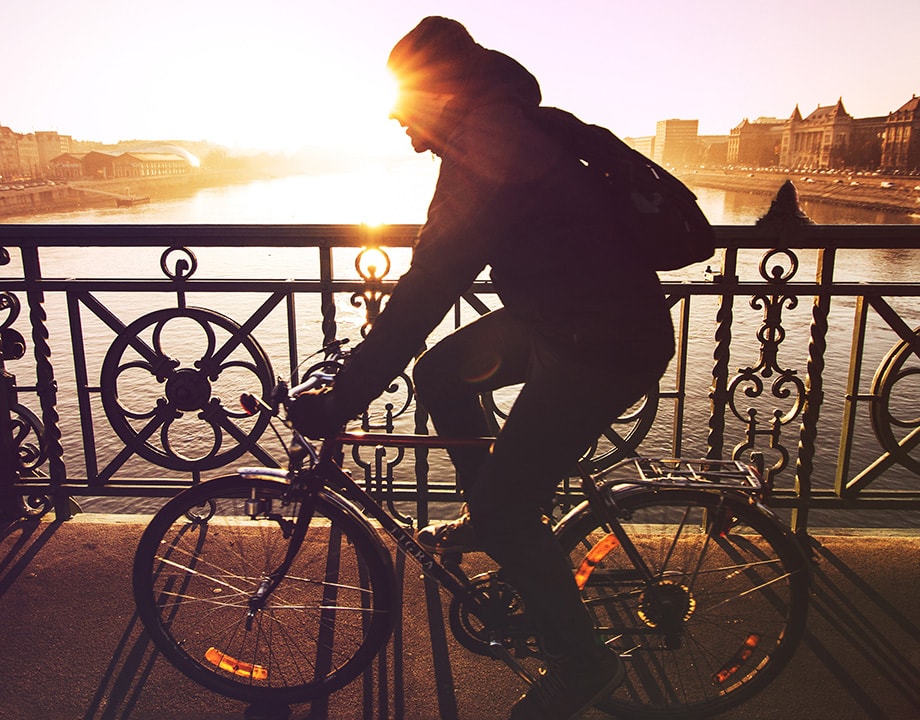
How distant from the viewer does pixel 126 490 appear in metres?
3.50

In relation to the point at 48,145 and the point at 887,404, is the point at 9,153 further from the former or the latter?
the point at 887,404

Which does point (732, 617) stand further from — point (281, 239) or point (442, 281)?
point (281, 239)

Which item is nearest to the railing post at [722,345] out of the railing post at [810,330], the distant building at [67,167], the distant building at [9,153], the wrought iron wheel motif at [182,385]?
the railing post at [810,330]

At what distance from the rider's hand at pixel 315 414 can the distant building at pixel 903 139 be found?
10439 cm

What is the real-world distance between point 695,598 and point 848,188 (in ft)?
266

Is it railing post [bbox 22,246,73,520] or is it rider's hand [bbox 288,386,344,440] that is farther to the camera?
railing post [bbox 22,246,73,520]

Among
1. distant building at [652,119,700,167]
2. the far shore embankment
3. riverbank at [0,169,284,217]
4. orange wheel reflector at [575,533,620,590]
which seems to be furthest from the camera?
distant building at [652,119,700,167]

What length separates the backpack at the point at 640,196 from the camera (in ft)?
5.50

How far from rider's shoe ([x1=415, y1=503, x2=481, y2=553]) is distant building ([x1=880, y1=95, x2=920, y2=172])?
104041 millimetres

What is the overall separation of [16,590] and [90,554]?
0.32 meters

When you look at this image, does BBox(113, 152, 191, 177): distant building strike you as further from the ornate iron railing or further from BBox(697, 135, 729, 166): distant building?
BBox(697, 135, 729, 166): distant building

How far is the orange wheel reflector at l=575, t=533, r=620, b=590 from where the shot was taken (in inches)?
85.8

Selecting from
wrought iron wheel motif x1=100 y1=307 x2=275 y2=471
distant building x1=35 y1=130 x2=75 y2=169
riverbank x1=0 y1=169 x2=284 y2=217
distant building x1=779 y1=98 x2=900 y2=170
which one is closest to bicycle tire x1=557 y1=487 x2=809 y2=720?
wrought iron wheel motif x1=100 y1=307 x2=275 y2=471

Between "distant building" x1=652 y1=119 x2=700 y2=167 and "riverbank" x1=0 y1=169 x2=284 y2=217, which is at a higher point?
"distant building" x1=652 y1=119 x2=700 y2=167
